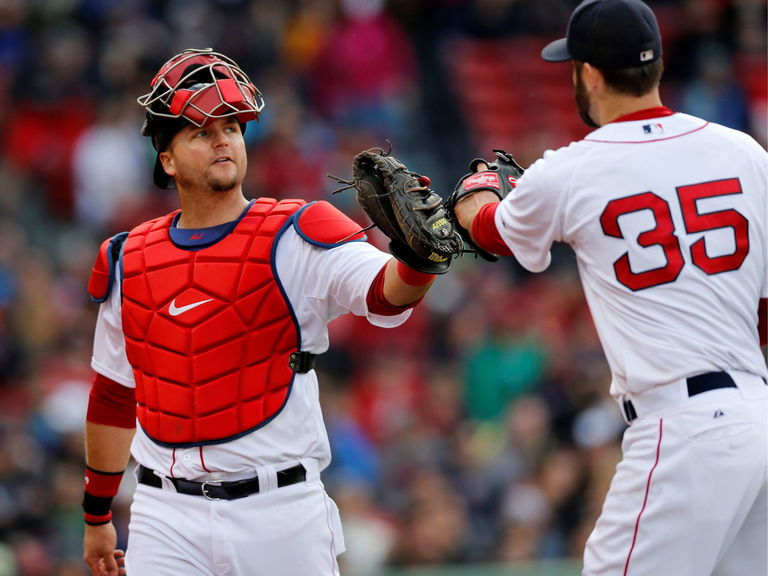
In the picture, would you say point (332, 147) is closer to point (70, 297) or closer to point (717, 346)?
point (70, 297)

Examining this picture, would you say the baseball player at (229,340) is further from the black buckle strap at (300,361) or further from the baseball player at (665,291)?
the baseball player at (665,291)

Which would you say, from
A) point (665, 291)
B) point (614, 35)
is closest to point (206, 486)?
point (665, 291)

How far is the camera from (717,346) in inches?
153

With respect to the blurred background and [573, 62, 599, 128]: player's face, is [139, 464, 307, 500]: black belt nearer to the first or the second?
[573, 62, 599, 128]: player's face

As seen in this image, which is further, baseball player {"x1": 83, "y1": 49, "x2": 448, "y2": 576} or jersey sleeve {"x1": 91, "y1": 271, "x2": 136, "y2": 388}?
jersey sleeve {"x1": 91, "y1": 271, "x2": 136, "y2": 388}

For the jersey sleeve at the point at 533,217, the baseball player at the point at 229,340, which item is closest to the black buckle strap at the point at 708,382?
the jersey sleeve at the point at 533,217

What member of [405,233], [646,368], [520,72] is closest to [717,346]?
[646,368]

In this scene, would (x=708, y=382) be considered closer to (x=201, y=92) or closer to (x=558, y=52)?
(x=558, y=52)

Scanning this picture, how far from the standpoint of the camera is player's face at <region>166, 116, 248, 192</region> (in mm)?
4715

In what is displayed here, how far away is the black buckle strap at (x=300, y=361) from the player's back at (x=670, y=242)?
3.62 feet

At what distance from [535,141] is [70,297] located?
14.9 feet

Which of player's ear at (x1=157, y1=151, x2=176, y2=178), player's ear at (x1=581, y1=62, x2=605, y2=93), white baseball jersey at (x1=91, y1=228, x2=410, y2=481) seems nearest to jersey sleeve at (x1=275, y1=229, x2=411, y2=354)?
white baseball jersey at (x1=91, y1=228, x2=410, y2=481)

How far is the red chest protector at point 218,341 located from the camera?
14.8ft

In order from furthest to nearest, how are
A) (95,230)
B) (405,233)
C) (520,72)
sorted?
(520,72) → (95,230) → (405,233)
